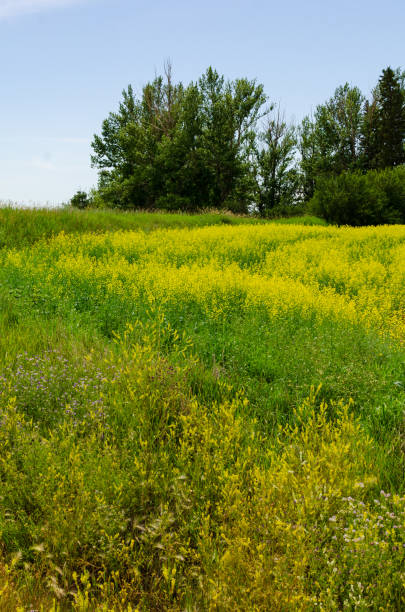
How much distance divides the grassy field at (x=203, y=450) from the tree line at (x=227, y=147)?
2587cm

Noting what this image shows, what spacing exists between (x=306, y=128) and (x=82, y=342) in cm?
4859

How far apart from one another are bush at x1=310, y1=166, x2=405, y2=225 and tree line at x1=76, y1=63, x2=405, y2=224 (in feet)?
18.7

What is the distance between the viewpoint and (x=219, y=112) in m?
35.8

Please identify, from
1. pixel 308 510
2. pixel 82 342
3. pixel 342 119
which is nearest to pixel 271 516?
pixel 308 510

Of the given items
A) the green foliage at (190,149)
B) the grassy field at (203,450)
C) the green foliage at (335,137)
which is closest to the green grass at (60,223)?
the grassy field at (203,450)

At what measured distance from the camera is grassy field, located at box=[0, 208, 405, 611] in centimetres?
222

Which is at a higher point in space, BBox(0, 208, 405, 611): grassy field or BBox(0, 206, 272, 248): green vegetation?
BBox(0, 206, 272, 248): green vegetation

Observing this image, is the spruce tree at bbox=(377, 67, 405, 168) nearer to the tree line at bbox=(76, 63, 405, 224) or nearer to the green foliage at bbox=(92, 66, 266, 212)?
the tree line at bbox=(76, 63, 405, 224)

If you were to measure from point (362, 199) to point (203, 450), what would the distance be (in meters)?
23.3

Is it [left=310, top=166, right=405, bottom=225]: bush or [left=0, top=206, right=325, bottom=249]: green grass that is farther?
[left=310, top=166, right=405, bottom=225]: bush

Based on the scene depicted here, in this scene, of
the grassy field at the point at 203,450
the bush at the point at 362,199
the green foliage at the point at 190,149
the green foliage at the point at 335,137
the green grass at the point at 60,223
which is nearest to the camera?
the grassy field at the point at 203,450

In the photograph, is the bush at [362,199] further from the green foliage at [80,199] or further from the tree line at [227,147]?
the green foliage at [80,199]

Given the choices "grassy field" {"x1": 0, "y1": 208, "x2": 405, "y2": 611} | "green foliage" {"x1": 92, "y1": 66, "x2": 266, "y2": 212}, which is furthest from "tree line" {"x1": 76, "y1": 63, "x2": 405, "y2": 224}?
"grassy field" {"x1": 0, "y1": 208, "x2": 405, "y2": 611}

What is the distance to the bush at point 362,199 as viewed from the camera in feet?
77.6
